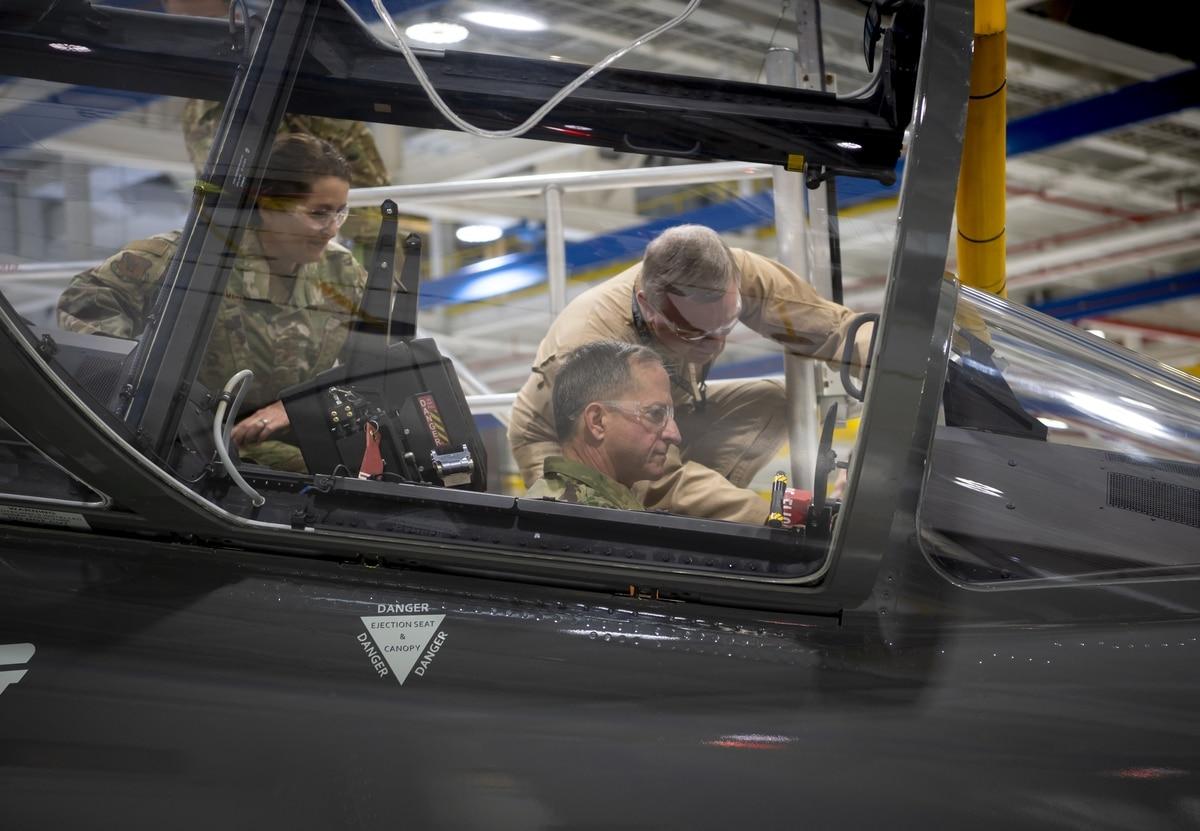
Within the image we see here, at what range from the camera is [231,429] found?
6.14 feet

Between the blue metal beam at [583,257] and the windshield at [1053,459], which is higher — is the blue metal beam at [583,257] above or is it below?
above

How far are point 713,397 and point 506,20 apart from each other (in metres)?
0.99

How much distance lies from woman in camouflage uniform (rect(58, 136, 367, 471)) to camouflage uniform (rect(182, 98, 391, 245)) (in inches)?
3.6

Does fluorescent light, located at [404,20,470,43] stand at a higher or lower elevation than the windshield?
higher

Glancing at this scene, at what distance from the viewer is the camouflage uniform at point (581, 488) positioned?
186cm

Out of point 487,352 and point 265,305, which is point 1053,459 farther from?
point 265,305

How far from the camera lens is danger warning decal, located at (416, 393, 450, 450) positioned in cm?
200

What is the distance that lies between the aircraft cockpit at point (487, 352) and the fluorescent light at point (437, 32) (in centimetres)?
5

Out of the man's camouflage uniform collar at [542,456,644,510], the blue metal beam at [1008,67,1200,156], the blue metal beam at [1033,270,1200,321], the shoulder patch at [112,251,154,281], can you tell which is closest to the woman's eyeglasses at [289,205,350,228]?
the shoulder patch at [112,251,154,281]

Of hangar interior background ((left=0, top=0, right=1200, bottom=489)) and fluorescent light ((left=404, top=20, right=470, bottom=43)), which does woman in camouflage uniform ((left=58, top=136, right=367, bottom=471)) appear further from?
fluorescent light ((left=404, top=20, right=470, bottom=43))

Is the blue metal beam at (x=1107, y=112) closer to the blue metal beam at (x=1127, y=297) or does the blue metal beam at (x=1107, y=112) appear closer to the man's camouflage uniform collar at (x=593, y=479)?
the blue metal beam at (x=1127, y=297)

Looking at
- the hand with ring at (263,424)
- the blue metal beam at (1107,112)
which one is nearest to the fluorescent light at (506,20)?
the hand with ring at (263,424)

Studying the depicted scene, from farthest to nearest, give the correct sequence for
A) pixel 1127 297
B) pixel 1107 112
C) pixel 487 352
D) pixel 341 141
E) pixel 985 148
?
pixel 1127 297
pixel 1107 112
pixel 985 148
pixel 341 141
pixel 487 352

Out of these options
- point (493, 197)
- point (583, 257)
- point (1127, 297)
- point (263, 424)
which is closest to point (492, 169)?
point (493, 197)
